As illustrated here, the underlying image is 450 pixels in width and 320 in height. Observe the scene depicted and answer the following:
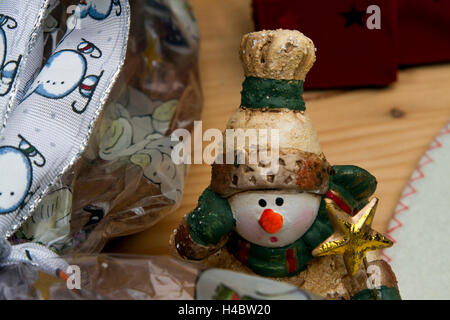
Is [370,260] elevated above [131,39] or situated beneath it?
situated beneath

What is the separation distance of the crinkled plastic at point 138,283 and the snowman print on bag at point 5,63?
16cm

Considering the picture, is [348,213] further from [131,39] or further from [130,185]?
[131,39]

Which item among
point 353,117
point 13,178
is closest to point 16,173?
point 13,178

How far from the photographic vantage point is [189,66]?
75 cm

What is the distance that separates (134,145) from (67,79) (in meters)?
Result: 0.17

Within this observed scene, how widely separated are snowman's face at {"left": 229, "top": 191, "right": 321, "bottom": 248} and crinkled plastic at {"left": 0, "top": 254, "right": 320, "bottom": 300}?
0.20ft

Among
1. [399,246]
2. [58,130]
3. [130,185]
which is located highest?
[58,130]

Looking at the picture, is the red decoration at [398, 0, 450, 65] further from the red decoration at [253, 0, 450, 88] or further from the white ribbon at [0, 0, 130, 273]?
the white ribbon at [0, 0, 130, 273]

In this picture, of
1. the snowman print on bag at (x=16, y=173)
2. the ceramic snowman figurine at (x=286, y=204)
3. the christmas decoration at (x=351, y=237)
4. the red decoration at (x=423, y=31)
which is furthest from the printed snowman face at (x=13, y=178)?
the red decoration at (x=423, y=31)

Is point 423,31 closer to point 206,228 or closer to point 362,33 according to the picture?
point 362,33

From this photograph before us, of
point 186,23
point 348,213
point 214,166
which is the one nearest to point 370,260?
point 348,213

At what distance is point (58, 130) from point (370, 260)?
0.31 metres

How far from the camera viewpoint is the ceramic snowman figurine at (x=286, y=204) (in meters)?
0.41

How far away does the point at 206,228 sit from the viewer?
1.40ft
